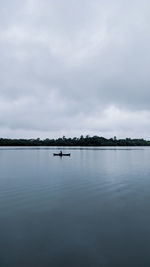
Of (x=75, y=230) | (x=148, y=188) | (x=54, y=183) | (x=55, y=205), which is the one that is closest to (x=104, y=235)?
(x=75, y=230)

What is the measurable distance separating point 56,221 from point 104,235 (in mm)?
2908

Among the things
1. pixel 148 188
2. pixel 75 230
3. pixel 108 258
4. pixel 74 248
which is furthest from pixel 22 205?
pixel 148 188

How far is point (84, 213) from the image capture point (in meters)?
11.9

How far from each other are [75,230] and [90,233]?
76 centimetres

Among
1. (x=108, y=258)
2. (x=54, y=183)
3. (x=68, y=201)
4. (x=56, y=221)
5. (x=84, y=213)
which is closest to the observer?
(x=108, y=258)

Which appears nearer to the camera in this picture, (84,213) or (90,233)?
(90,233)

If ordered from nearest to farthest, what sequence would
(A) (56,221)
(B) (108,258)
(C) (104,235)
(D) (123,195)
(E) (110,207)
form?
(B) (108,258), (C) (104,235), (A) (56,221), (E) (110,207), (D) (123,195)

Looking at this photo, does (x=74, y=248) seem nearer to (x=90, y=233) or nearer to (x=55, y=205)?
(x=90, y=233)

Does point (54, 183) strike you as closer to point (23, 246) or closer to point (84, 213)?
point (84, 213)

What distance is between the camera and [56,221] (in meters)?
10.6

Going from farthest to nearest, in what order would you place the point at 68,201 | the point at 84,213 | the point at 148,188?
the point at 148,188, the point at 68,201, the point at 84,213

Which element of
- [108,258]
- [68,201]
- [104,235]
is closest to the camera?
[108,258]

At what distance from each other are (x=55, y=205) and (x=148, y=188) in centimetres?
961

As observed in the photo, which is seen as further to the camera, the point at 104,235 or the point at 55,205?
the point at 55,205
